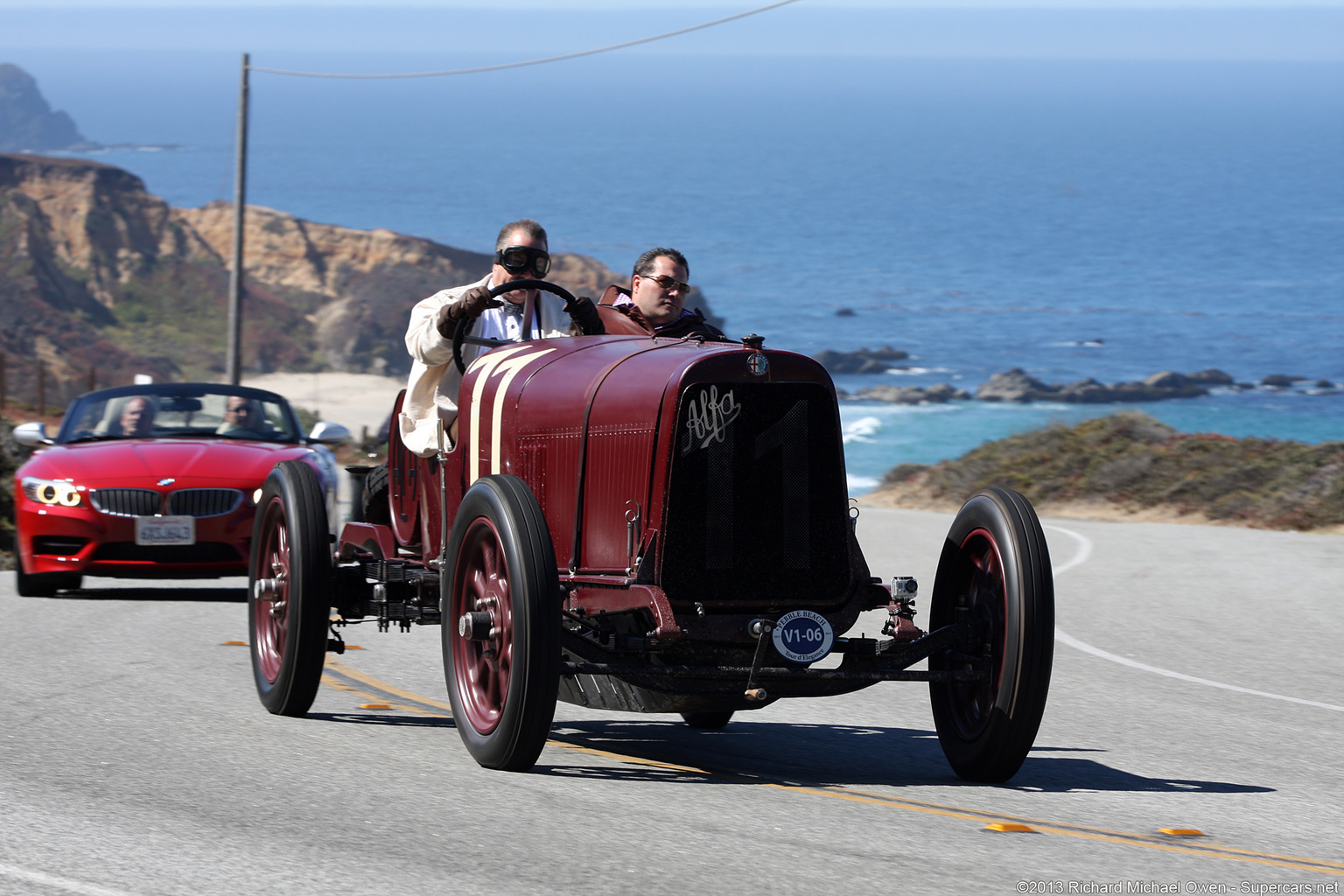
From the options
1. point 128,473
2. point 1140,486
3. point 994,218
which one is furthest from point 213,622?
point 994,218

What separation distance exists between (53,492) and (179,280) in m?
81.7

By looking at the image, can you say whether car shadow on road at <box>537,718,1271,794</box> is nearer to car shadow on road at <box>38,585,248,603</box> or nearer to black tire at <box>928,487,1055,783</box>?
black tire at <box>928,487,1055,783</box>

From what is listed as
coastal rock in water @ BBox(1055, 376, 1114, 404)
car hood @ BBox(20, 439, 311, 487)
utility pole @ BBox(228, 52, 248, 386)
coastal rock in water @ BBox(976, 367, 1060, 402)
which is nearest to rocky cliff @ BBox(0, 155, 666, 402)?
coastal rock in water @ BBox(976, 367, 1060, 402)

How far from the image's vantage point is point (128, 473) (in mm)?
11969

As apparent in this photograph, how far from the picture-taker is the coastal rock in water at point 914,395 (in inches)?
3250

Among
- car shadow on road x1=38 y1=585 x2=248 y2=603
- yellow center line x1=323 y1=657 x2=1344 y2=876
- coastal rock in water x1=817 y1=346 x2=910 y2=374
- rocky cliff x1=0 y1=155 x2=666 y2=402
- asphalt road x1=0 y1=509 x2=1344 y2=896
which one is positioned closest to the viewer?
asphalt road x1=0 y1=509 x2=1344 y2=896

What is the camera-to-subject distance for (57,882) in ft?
15.2

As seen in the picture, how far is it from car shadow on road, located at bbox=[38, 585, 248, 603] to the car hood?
97 centimetres

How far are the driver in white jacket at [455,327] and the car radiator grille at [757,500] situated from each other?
1.45 meters

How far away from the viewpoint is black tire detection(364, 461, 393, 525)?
8.65m

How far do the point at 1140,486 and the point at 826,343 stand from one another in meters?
86.8

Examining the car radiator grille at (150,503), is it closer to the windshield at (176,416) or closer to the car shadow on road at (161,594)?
the car shadow on road at (161,594)

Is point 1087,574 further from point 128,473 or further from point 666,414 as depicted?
point 666,414

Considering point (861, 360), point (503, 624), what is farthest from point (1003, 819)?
point (861, 360)
